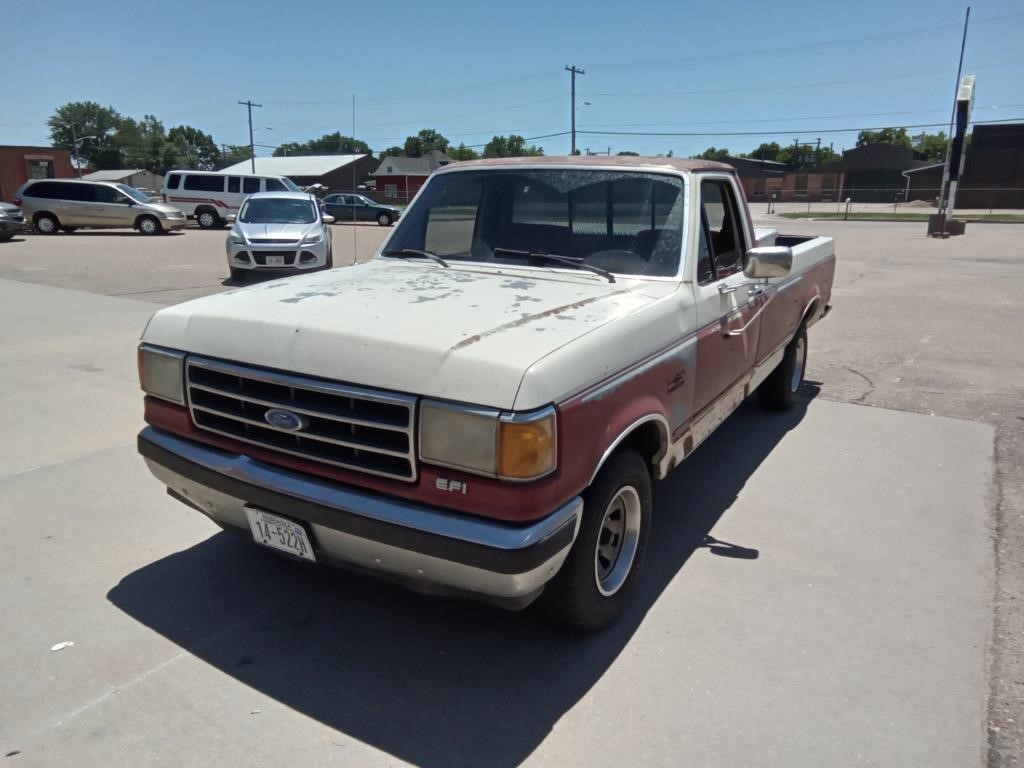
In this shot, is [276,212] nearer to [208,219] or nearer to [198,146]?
[208,219]

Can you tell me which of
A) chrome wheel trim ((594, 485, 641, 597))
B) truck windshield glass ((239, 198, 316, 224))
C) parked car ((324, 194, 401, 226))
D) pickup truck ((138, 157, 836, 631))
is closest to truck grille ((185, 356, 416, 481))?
pickup truck ((138, 157, 836, 631))

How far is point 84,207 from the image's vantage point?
2502cm

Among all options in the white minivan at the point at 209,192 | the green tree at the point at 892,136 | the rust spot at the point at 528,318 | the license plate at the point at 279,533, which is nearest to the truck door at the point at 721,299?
the rust spot at the point at 528,318

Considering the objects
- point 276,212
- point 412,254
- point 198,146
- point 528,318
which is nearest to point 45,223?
point 276,212

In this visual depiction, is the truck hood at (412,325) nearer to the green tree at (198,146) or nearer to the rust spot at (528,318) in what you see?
the rust spot at (528,318)

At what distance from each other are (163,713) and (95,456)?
9.35 feet

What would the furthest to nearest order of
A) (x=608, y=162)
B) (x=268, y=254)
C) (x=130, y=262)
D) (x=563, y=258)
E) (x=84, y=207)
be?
(x=84, y=207) < (x=130, y=262) < (x=268, y=254) < (x=608, y=162) < (x=563, y=258)

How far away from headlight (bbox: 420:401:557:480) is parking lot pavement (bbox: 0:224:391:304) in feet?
28.6

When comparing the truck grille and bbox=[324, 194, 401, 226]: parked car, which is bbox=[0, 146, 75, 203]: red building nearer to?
bbox=[324, 194, 401, 226]: parked car

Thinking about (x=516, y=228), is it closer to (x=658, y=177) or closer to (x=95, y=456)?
(x=658, y=177)

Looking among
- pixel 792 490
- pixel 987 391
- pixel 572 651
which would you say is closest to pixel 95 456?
pixel 572 651

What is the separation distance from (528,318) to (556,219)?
4.23ft

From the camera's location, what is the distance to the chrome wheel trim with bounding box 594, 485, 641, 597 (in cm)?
323

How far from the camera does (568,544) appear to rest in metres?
2.63
